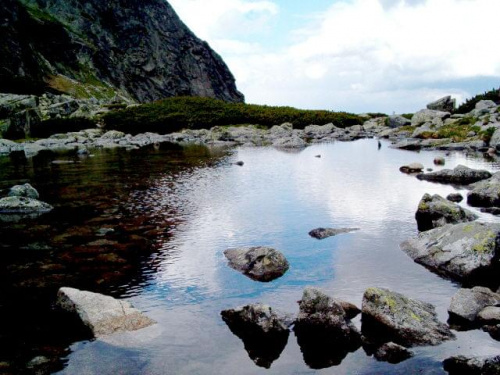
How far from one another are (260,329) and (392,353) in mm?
2704

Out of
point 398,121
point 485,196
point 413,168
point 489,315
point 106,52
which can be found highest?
point 106,52

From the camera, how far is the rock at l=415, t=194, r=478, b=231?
1722 cm

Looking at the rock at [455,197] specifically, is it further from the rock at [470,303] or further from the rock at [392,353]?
the rock at [392,353]

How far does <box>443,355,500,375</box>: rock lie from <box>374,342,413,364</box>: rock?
74 cm

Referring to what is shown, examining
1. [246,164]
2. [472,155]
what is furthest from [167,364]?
[472,155]

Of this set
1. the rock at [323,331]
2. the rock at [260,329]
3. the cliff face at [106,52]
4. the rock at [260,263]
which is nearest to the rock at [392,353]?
the rock at [323,331]

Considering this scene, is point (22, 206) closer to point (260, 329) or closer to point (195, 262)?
point (195, 262)

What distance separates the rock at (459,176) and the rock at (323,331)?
2121 centimetres

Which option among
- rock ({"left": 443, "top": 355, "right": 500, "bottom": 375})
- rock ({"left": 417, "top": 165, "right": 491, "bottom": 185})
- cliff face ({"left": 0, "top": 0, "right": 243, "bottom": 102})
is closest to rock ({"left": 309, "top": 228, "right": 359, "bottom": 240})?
rock ({"left": 443, "top": 355, "right": 500, "bottom": 375})

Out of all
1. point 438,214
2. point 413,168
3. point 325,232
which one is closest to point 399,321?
point 325,232

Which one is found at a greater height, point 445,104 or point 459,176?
point 445,104

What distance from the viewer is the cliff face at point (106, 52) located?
11331 centimetres

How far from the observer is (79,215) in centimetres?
2117

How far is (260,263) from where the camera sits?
13625 mm
